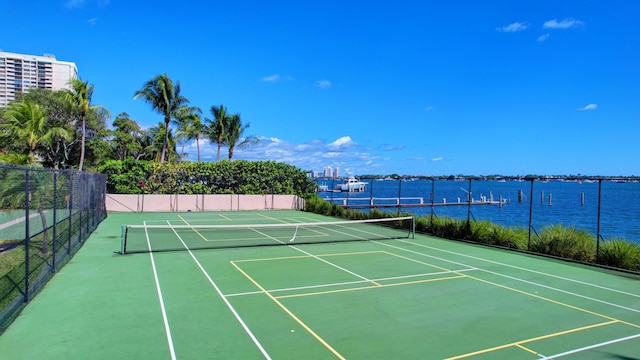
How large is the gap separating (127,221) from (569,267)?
20.4m

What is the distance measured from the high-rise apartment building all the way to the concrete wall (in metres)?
58.9

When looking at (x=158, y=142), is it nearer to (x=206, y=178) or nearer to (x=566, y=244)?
(x=206, y=178)

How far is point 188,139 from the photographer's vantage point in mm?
46719

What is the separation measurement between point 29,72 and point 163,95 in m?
63.0

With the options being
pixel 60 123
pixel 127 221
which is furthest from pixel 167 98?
pixel 127 221

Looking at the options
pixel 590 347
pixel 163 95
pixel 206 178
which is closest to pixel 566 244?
pixel 590 347

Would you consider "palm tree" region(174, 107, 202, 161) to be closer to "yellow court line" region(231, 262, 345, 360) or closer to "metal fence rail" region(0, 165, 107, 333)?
"metal fence rail" region(0, 165, 107, 333)

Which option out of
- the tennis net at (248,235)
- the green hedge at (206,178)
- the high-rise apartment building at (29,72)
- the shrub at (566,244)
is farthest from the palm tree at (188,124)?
Answer: the high-rise apartment building at (29,72)

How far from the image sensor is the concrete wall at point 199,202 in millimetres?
27406

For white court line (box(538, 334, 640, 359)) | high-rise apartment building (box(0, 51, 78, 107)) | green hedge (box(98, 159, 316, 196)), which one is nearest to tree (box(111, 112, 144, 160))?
green hedge (box(98, 159, 316, 196))

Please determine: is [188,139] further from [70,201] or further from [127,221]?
[70,201]

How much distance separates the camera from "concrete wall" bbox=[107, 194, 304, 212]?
27406 mm

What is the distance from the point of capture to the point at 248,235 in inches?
696

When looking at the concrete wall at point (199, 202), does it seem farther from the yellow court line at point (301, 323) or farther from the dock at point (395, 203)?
the yellow court line at point (301, 323)
